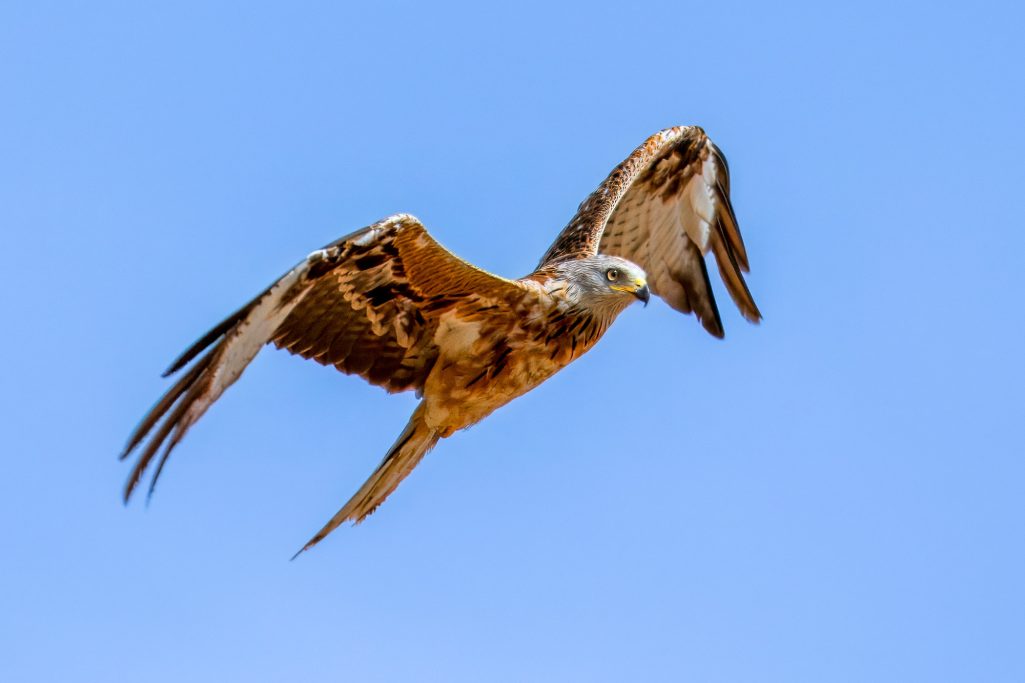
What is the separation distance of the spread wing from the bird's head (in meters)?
2.22

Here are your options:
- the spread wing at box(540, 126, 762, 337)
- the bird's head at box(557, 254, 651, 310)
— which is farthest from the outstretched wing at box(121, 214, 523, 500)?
the spread wing at box(540, 126, 762, 337)

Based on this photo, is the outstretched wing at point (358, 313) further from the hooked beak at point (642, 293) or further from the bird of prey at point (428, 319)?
the hooked beak at point (642, 293)

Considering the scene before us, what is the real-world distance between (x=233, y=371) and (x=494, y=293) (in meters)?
2.20

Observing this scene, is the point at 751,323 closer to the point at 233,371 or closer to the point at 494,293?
the point at 494,293

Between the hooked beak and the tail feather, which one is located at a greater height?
the hooked beak

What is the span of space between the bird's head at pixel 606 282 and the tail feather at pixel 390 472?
1350mm

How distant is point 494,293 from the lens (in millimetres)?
10008

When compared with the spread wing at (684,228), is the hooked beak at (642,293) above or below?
below

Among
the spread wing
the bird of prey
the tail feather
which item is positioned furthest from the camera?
the spread wing

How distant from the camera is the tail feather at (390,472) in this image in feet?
33.0

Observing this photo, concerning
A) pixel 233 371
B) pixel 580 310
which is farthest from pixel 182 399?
pixel 580 310

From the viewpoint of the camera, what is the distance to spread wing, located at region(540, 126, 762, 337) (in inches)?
498

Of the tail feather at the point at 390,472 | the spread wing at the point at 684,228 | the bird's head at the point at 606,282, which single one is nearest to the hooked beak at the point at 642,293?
the bird's head at the point at 606,282

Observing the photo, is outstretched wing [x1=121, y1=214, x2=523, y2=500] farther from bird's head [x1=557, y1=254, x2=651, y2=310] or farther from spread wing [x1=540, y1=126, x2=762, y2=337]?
spread wing [x1=540, y1=126, x2=762, y2=337]
